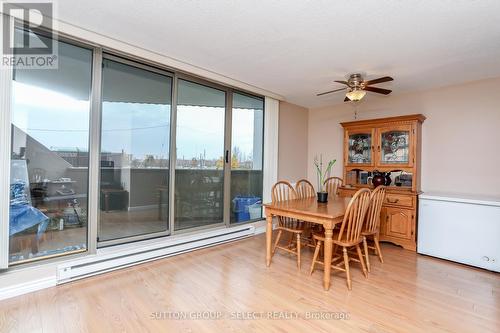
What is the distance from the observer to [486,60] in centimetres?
271

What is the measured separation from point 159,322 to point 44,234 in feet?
4.78

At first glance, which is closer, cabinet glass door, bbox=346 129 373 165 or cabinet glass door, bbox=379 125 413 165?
cabinet glass door, bbox=379 125 413 165

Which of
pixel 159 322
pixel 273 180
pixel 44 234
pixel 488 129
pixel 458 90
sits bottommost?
pixel 159 322

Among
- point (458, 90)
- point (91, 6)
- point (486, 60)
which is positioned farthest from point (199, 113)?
point (458, 90)

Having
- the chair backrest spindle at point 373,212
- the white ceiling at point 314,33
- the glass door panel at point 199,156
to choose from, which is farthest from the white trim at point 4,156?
the chair backrest spindle at point 373,212

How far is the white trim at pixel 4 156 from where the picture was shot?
1987mm

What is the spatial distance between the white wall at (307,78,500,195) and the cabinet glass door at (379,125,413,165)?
348mm

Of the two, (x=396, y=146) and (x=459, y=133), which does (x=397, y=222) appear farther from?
(x=459, y=133)

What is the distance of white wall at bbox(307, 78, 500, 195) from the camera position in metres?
3.20

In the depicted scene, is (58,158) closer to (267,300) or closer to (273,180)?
(267,300)

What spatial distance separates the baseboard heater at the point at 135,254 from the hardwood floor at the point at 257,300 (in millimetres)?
82

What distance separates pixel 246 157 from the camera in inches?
163
